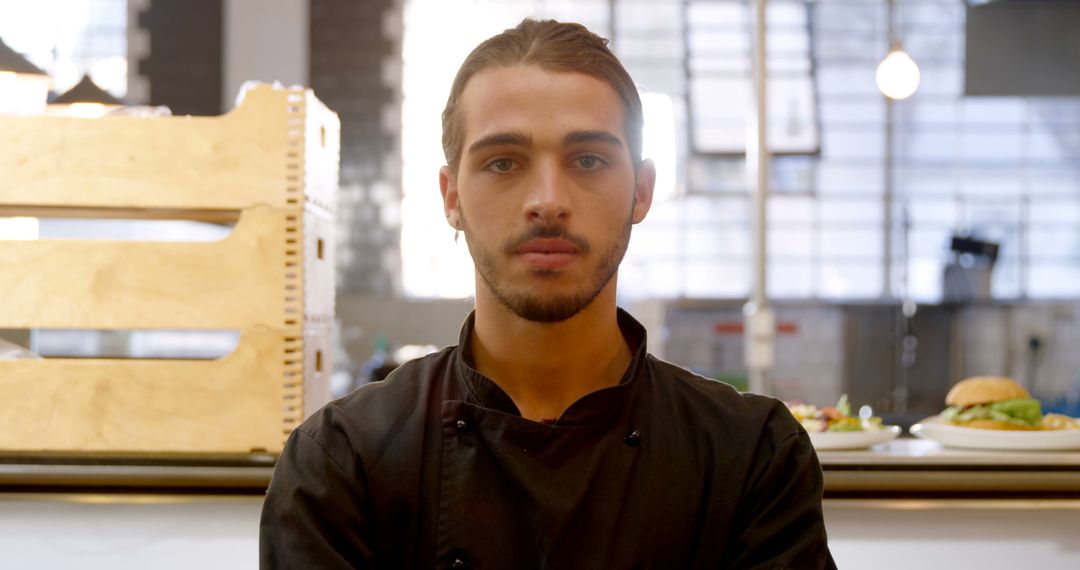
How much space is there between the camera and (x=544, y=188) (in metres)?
1.21

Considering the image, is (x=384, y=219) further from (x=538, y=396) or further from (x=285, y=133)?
(x=538, y=396)

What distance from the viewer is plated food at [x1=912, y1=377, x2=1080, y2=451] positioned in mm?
1991

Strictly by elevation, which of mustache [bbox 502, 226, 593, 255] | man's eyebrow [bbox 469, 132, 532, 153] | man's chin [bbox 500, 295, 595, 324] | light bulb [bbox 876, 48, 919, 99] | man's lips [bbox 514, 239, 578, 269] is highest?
light bulb [bbox 876, 48, 919, 99]

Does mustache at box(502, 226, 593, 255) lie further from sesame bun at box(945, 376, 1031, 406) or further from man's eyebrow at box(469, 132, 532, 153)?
sesame bun at box(945, 376, 1031, 406)

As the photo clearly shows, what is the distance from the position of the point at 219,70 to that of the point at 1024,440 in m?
6.20

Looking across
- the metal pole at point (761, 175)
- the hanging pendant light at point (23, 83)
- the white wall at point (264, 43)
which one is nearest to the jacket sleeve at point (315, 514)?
the hanging pendant light at point (23, 83)

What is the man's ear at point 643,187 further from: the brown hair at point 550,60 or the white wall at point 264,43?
the white wall at point 264,43

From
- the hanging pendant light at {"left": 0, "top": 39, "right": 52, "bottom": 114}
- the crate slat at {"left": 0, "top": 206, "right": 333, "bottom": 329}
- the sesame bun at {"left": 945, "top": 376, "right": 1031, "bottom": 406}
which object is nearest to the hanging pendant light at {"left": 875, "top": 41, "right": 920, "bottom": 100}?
the sesame bun at {"left": 945, "top": 376, "right": 1031, "bottom": 406}

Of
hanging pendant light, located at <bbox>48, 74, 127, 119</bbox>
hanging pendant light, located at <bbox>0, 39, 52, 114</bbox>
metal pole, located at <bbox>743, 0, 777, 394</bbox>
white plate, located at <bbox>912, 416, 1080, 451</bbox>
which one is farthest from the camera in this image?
hanging pendant light, located at <bbox>48, 74, 127, 119</bbox>

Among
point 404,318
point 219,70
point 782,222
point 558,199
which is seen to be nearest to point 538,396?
point 558,199

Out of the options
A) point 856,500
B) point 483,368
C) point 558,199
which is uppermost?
point 558,199

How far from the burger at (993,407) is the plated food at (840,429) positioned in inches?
5.3

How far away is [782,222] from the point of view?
8.02 metres

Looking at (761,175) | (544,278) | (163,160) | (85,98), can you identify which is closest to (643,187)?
(544,278)
